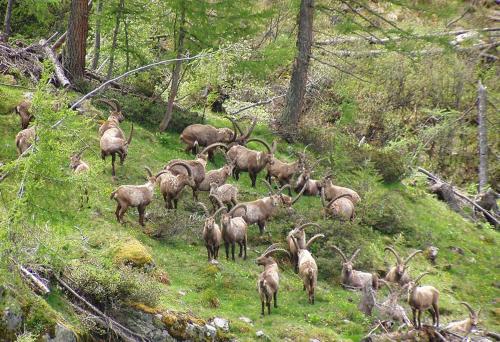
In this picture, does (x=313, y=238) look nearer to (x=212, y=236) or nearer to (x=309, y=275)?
(x=309, y=275)

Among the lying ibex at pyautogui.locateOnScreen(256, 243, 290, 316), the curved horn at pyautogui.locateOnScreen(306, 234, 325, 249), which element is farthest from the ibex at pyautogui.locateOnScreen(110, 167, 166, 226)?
the curved horn at pyautogui.locateOnScreen(306, 234, 325, 249)

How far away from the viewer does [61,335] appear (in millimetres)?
9023

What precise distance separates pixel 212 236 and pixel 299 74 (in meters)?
10.7

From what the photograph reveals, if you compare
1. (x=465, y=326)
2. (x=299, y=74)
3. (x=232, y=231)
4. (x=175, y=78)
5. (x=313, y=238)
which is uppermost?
(x=299, y=74)

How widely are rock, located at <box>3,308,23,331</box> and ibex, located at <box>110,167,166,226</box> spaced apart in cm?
681

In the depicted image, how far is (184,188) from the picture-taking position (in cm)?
1844

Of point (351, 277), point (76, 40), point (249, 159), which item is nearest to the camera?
point (351, 277)

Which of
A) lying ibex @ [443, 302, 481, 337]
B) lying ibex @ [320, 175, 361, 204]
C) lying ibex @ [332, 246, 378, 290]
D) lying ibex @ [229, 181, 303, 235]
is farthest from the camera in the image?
lying ibex @ [320, 175, 361, 204]

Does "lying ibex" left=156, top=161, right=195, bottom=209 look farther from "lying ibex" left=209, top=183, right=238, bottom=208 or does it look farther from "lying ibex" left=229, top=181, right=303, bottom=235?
"lying ibex" left=229, top=181, right=303, bottom=235

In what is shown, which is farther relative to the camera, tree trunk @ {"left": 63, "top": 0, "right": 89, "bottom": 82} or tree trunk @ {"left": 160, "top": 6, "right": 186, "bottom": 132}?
tree trunk @ {"left": 63, "top": 0, "right": 89, "bottom": 82}

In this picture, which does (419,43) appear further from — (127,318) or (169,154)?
(127,318)

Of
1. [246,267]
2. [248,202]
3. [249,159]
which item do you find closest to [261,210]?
[248,202]

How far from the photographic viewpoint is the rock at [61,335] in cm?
891

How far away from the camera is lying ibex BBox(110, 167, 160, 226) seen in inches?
604
